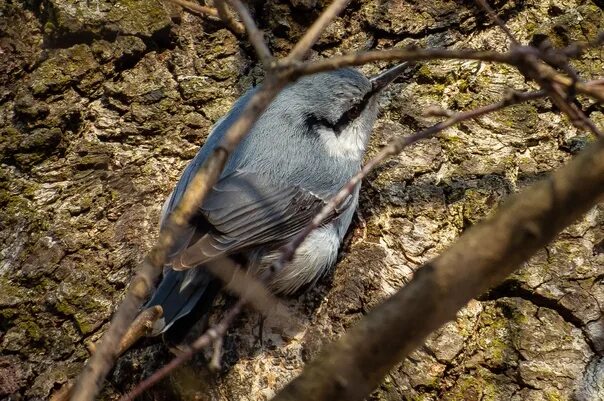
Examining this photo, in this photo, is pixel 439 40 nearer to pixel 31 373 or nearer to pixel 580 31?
pixel 580 31

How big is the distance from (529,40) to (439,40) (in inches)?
10.9

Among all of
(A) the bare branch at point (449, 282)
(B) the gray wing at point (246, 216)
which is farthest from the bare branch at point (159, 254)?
(B) the gray wing at point (246, 216)

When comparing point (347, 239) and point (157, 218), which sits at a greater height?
point (347, 239)

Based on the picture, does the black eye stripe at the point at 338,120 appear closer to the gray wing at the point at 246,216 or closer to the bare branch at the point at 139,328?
the gray wing at the point at 246,216

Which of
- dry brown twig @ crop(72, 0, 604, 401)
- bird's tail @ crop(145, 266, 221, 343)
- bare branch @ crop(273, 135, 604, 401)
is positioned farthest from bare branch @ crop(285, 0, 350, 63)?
bird's tail @ crop(145, 266, 221, 343)

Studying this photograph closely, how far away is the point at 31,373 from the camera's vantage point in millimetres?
2184

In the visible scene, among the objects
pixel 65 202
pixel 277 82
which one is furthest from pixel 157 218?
pixel 277 82

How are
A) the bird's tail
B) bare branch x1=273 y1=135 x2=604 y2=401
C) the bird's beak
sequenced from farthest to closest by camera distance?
the bird's beak < the bird's tail < bare branch x1=273 y1=135 x2=604 y2=401

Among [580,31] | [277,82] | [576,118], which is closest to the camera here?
[277,82]

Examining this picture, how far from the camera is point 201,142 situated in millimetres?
2547

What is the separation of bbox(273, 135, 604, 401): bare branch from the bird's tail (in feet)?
3.73

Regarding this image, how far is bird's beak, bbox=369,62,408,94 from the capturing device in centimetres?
256

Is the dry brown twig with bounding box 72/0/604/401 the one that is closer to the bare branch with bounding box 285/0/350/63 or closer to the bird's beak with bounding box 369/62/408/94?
the bare branch with bounding box 285/0/350/63

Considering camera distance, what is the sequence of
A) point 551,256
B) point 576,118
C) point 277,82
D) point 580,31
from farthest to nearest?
point 580,31
point 551,256
point 576,118
point 277,82
